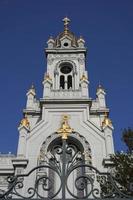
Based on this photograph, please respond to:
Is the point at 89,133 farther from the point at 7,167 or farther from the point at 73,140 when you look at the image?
the point at 7,167

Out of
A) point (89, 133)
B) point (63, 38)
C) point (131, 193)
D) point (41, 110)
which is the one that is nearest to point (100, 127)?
point (89, 133)

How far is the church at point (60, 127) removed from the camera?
2161 centimetres

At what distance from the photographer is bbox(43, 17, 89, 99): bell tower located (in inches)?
1043

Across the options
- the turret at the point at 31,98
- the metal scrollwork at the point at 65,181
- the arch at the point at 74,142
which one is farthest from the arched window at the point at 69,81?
the metal scrollwork at the point at 65,181

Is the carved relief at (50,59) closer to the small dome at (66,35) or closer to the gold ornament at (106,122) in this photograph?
the small dome at (66,35)

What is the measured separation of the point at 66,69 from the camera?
3053 centimetres

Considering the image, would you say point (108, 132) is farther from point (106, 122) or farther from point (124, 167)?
point (124, 167)

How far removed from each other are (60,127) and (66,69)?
406 inches

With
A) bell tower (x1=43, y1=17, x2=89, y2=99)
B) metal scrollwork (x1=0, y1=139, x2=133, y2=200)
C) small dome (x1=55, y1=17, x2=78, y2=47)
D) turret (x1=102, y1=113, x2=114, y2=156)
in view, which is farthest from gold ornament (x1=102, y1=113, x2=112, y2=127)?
metal scrollwork (x1=0, y1=139, x2=133, y2=200)

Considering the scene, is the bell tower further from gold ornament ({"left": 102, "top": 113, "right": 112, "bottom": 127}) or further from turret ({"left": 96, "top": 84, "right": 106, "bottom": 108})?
gold ornament ({"left": 102, "top": 113, "right": 112, "bottom": 127})

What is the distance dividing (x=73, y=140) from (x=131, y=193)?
16751 millimetres

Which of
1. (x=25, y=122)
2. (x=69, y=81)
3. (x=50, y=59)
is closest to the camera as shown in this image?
(x=25, y=122)

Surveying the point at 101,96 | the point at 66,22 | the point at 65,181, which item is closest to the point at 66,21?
the point at 66,22

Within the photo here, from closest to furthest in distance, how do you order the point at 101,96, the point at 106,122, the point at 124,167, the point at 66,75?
the point at 124,167
the point at 106,122
the point at 101,96
the point at 66,75
